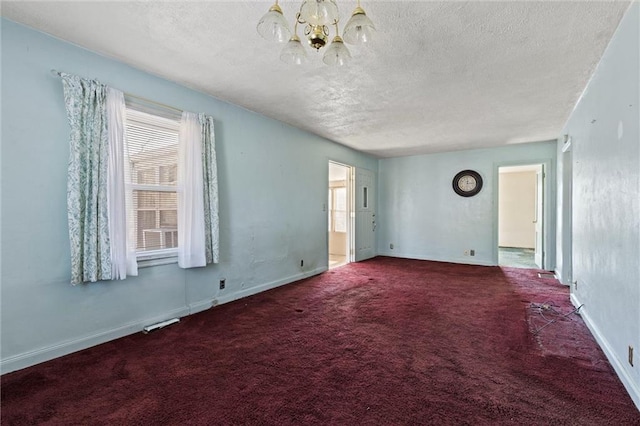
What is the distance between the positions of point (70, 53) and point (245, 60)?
1.36 meters

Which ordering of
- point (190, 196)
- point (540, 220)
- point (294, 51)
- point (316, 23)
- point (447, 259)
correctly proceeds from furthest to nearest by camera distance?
point (447, 259), point (540, 220), point (190, 196), point (294, 51), point (316, 23)

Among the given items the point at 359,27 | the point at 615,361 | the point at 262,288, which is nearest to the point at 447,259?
the point at 262,288

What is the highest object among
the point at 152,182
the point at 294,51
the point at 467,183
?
the point at 294,51

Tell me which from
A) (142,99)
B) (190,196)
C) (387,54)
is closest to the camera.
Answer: (387,54)

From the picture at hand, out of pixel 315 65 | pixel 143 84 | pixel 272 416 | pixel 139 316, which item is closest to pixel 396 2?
pixel 315 65

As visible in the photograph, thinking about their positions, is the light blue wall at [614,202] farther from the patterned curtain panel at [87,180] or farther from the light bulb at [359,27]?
the patterned curtain panel at [87,180]

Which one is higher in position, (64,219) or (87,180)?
(87,180)

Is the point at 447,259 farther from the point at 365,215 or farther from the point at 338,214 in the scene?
the point at 338,214

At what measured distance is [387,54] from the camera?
2.48 m

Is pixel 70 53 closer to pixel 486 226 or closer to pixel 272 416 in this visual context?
pixel 272 416

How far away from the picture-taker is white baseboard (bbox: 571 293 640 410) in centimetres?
178

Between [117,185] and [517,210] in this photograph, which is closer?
[117,185]

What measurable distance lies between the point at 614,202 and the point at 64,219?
413 centimetres

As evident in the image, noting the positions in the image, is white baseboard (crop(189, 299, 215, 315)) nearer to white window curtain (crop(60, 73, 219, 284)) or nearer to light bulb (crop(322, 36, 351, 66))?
white window curtain (crop(60, 73, 219, 284))
